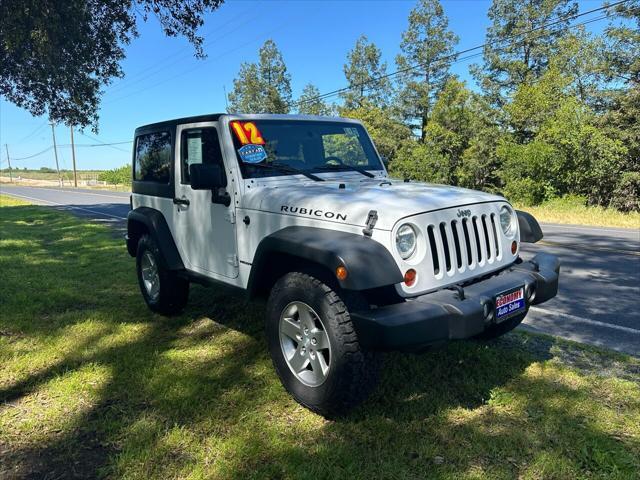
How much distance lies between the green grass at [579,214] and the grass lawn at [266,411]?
46.1 feet

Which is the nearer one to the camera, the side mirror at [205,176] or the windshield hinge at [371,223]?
the windshield hinge at [371,223]

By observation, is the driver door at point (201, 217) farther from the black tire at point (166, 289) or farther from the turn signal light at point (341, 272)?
the turn signal light at point (341, 272)

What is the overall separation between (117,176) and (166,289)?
7113 centimetres

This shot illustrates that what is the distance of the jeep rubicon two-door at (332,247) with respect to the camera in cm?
271

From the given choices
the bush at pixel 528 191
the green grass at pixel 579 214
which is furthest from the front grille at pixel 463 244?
the bush at pixel 528 191

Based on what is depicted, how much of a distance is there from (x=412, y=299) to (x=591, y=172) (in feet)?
70.7

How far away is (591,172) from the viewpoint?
68.3ft

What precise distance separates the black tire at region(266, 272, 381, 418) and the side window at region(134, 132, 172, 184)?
2.39 metres

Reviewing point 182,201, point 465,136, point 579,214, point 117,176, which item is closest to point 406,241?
point 182,201

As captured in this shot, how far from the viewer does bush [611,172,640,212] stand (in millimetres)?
20453

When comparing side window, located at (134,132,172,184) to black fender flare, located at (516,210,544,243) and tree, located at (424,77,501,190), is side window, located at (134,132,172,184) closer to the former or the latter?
black fender flare, located at (516,210,544,243)

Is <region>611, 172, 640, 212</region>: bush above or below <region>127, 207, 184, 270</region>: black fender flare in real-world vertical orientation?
below

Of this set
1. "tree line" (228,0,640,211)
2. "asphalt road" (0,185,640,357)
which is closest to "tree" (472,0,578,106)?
"tree line" (228,0,640,211)

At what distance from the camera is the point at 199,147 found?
4.25 m
